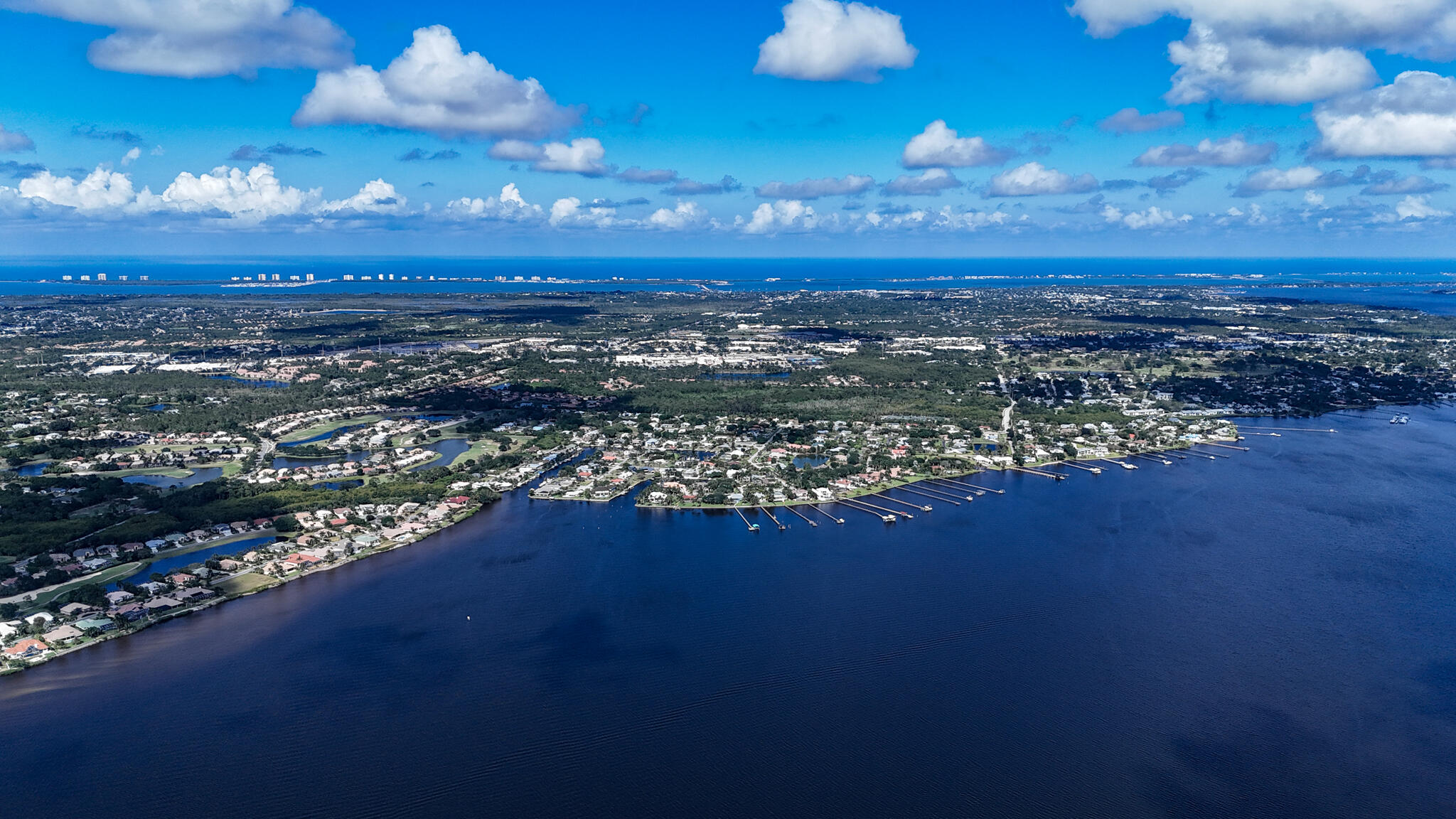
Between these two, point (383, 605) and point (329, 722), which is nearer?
point (329, 722)

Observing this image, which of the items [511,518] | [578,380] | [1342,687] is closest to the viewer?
[1342,687]

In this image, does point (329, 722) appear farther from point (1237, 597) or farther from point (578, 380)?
point (578, 380)

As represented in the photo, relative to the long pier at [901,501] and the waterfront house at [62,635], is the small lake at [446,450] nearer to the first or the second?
the waterfront house at [62,635]

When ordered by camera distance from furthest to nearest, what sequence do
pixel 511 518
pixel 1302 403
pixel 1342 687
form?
pixel 1302 403
pixel 511 518
pixel 1342 687

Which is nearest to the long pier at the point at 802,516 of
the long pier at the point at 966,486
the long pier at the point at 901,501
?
the long pier at the point at 901,501

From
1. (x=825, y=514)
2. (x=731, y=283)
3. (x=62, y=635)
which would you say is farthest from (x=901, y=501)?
(x=731, y=283)

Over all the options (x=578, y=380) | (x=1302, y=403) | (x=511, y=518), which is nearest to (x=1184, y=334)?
(x=1302, y=403)
